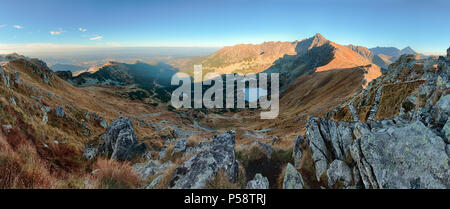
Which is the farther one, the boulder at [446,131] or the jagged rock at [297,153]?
the jagged rock at [297,153]

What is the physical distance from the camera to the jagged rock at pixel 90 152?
48.4 feet

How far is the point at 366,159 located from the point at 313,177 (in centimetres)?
299

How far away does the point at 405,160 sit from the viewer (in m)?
7.21

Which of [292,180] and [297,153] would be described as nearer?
[292,180]

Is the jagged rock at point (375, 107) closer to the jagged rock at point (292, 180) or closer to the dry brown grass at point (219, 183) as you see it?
the jagged rock at point (292, 180)

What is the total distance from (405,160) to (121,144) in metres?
19.3

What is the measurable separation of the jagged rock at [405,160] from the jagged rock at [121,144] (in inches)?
673

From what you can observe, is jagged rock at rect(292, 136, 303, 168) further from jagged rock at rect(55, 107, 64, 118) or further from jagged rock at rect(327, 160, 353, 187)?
jagged rock at rect(55, 107, 64, 118)

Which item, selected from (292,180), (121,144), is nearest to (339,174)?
(292,180)

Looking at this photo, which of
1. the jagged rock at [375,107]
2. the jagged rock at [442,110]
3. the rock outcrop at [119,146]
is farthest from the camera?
the jagged rock at [375,107]

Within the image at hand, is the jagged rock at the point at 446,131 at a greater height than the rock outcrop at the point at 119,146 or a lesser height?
greater

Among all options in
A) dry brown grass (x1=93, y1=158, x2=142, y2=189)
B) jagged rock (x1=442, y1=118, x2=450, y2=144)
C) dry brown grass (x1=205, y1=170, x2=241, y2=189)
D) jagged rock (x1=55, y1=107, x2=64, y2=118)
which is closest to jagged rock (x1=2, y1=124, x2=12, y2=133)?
dry brown grass (x1=93, y1=158, x2=142, y2=189)

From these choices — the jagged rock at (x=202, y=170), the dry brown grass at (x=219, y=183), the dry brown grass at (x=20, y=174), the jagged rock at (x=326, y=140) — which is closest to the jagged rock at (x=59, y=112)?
the dry brown grass at (x=20, y=174)

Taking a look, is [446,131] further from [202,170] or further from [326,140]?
[202,170]
